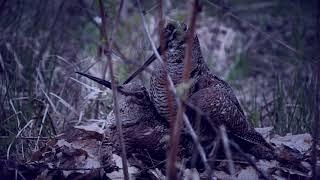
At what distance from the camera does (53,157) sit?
310cm

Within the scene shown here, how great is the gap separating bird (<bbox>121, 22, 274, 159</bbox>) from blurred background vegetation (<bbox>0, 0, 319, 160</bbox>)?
249mm

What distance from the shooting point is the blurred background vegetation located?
3926 mm

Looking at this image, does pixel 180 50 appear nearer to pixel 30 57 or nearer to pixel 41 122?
pixel 41 122

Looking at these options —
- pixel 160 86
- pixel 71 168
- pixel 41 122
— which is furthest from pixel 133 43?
pixel 71 168

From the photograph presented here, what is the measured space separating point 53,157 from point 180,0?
4166 mm

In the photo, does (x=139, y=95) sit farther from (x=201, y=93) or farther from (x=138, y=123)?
(x=201, y=93)

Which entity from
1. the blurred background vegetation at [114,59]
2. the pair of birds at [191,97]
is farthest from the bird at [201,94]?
the blurred background vegetation at [114,59]

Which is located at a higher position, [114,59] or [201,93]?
[114,59]

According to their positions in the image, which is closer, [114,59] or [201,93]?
[201,93]

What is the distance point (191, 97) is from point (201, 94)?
6 cm

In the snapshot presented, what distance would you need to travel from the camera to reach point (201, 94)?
3.11 m

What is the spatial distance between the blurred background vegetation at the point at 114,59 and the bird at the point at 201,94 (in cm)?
25

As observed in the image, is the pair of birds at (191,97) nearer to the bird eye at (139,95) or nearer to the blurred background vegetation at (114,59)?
the bird eye at (139,95)

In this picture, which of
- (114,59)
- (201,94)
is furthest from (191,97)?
(114,59)
